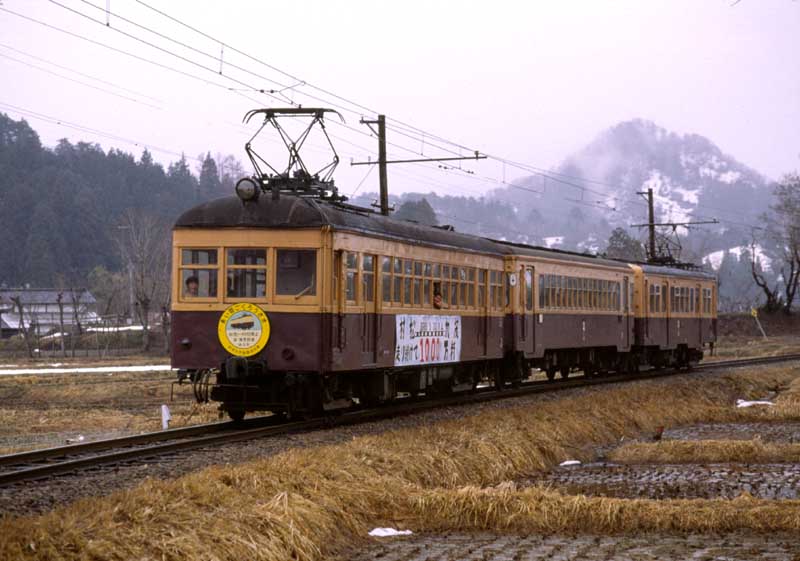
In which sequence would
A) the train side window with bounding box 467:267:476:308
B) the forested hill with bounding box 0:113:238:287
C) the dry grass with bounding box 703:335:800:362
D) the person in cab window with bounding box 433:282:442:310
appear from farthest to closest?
the forested hill with bounding box 0:113:238:287
the dry grass with bounding box 703:335:800:362
the train side window with bounding box 467:267:476:308
the person in cab window with bounding box 433:282:442:310

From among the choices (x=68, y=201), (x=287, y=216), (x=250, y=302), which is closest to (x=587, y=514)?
(x=250, y=302)

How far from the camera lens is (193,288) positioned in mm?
17344

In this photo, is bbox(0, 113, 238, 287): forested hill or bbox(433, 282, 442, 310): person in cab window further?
bbox(0, 113, 238, 287): forested hill

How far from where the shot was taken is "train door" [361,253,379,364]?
18250 millimetres

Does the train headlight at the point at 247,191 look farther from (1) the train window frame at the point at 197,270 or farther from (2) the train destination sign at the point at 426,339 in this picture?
(2) the train destination sign at the point at 426,339

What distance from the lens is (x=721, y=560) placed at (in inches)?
372

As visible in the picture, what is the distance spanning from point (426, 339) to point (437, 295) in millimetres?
970

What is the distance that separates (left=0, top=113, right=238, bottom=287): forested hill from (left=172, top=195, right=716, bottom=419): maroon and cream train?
3229 inches

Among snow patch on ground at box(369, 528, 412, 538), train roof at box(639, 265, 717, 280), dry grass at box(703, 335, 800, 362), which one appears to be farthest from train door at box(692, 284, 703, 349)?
snow patch on ground at box(369, 528, 412, 538)

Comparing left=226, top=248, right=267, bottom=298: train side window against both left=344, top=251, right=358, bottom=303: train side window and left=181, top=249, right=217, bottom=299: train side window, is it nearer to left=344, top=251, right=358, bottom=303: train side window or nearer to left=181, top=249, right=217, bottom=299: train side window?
left=181, top=249, right=217, bottom=299: train side window

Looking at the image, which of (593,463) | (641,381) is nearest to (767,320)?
(641,381)

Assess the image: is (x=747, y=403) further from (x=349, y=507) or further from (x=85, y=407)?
(x=349, y=507)

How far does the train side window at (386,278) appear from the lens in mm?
18953

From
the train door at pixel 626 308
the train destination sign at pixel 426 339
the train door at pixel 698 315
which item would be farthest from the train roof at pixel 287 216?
the train door at pixel 698 315
